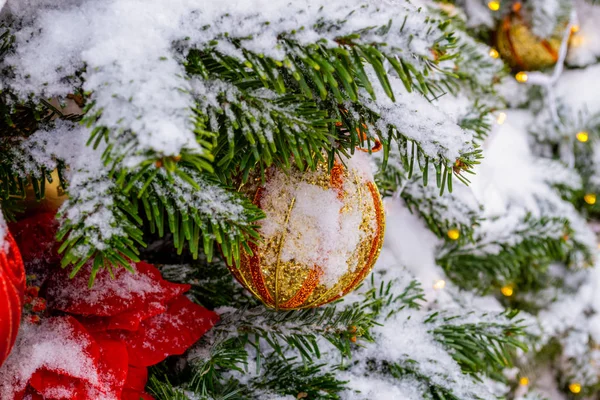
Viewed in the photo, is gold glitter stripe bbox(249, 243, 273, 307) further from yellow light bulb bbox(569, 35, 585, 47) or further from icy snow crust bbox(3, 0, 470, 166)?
yellow light bulb bbox(569, 35, 585, 47)

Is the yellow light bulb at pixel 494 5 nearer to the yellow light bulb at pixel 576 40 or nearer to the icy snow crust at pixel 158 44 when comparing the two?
the yellow light bulb at pixel 576 40

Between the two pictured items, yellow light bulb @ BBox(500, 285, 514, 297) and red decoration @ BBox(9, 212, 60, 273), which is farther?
yellow light bulb @ BBox(500, 285, 514, 297)

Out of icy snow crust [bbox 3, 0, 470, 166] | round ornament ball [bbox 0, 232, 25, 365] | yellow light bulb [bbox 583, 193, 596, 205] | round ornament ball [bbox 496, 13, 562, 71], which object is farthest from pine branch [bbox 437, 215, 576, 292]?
round ornament ball [bbox 0, 232, 25, 365]

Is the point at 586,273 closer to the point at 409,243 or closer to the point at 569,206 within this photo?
the point at 569,206

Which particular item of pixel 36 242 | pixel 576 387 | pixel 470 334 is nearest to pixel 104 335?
pixel 36 242

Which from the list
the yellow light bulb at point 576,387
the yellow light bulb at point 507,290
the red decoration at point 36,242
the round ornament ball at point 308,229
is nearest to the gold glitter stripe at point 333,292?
the round ornament ball at point 308,229

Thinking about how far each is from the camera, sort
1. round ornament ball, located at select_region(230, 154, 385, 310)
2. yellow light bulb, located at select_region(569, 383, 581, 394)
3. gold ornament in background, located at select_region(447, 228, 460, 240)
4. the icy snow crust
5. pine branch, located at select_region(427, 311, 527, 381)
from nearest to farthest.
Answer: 1. the icy snow crust
2. round ornament ball, located at select_region(230, 154, 385, 310)
3. pine branch, located at select_region(427, 311, 527, 381)
4. gold ornament in background, located at select_region(447, 228, 460, 240)
5. yellow light bulb, located at select_region(569, 383, 581, 394)

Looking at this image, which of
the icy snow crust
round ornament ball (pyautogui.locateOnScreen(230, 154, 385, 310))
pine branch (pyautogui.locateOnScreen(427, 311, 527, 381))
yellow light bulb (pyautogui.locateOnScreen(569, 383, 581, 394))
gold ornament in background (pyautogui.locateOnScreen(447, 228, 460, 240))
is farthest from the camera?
yellow light bulb (pyautogui.locateOnScreen(569, 383, 581, 394))
